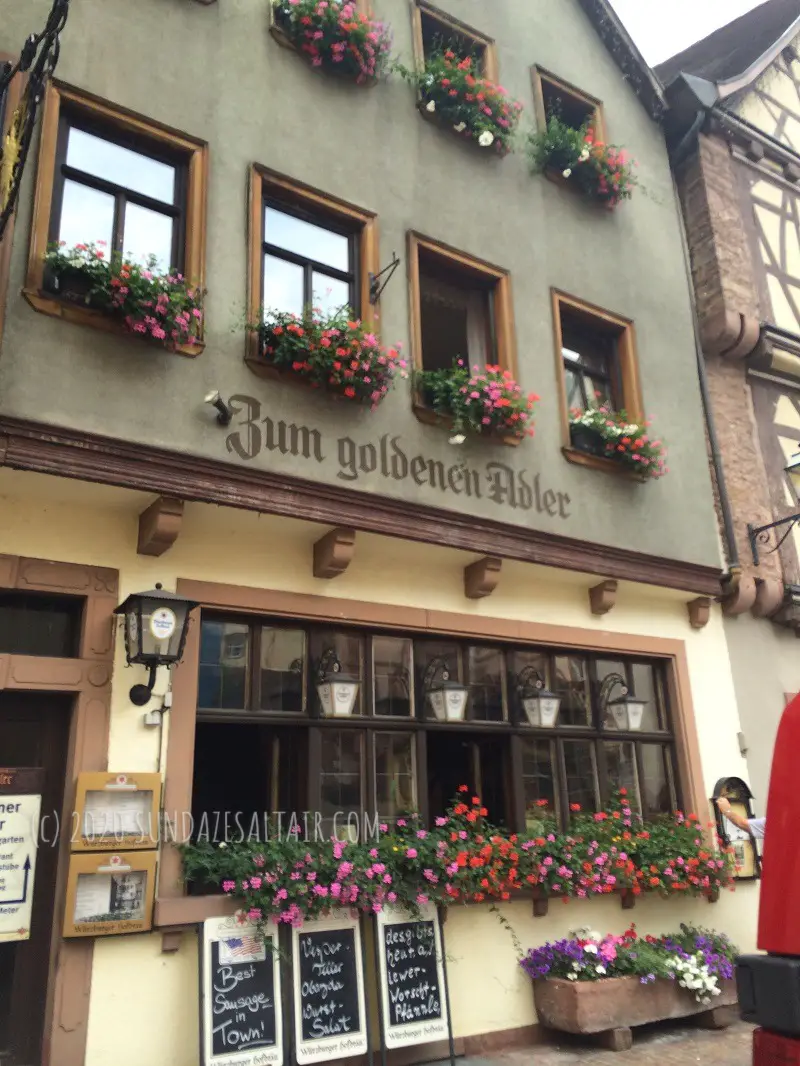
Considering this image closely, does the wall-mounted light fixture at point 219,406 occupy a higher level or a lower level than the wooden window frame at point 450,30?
lower

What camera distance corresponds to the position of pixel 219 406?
6.18 m

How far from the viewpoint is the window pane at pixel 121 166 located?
253 inches

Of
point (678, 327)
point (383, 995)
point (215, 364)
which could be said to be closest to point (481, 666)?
point (383, 995)

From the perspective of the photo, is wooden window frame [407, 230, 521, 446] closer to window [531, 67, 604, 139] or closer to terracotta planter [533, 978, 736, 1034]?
window [531, 67, 604, 139]

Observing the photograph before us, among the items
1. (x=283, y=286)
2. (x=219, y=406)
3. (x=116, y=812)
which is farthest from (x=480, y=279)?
(x=116, y=812)

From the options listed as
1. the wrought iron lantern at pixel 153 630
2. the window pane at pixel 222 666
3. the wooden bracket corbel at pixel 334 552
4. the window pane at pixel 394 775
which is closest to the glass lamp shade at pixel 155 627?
the wrought iron lantern at pixel 153 630

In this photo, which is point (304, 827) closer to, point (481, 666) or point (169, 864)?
point (169, 864)

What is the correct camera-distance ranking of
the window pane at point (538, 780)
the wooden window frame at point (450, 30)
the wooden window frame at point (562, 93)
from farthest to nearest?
the wooden window frame at point (562, 93) < the wooden window frame at point (450, 30) < the window pane at point (538, 780)

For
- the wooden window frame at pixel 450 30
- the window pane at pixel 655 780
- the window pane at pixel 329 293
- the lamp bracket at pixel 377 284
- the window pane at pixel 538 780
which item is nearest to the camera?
the window pane at pixel 329 293

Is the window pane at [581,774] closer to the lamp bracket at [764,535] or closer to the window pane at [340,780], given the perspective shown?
the window pane at [340,780]

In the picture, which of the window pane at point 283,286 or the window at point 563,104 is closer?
the window pane at point 283,286

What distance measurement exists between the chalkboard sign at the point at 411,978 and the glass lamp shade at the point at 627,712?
→ 2.98 meters

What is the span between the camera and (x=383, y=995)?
6.14 meters

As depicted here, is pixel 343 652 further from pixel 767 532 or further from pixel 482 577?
pixel 767 532
